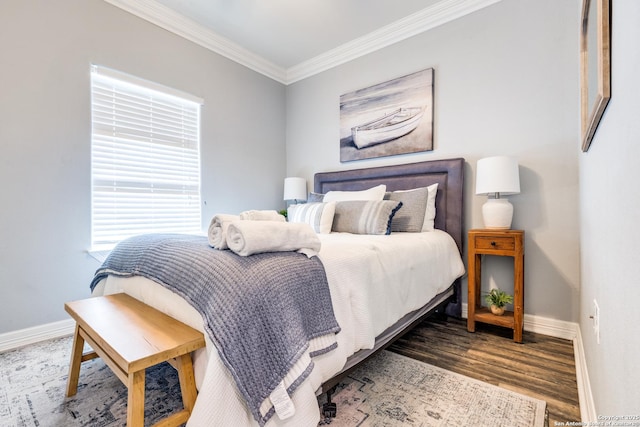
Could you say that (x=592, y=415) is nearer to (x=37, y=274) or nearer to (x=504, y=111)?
(x=504, y=111)

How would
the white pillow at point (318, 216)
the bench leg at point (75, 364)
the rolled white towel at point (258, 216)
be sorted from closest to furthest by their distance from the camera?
the bench leg at point (75, 364), the rolled white towel at point (258, 216), the white pillow at point (318, 216)

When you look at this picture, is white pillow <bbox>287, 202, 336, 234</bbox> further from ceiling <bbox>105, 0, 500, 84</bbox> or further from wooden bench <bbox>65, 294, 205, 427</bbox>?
ceiling <bbox>105, 0, 500, 84</bbox>

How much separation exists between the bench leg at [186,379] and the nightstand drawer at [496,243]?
210cm

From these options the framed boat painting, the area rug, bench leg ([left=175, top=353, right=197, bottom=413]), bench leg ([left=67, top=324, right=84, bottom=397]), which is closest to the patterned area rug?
the area rug

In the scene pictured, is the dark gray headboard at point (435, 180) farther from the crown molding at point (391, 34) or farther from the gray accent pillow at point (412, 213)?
the crown molding at point (391, 34)

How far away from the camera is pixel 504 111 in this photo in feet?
8.16

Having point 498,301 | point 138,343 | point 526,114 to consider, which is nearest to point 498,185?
point 526,114

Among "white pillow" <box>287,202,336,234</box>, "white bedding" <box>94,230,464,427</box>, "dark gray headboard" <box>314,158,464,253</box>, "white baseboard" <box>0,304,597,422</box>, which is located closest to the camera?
"white bedding" <box>94,230,464,427</box>

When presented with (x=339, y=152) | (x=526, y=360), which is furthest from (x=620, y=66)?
(x=339, y=152)

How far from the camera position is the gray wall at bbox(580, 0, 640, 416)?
0.60 meters

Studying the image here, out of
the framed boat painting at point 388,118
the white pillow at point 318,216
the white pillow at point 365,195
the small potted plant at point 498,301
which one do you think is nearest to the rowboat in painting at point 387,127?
the framed boat painting at point 388,118

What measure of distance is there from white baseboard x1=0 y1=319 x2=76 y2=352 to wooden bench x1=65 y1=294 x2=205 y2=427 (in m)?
1.20

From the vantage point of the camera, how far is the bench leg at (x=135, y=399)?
0.95 meters

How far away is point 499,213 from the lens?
2.27 meters
